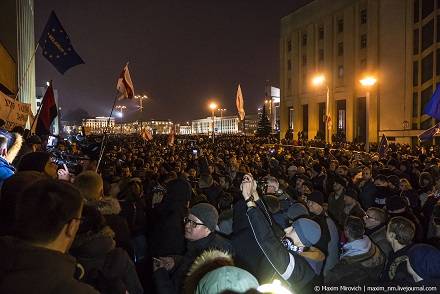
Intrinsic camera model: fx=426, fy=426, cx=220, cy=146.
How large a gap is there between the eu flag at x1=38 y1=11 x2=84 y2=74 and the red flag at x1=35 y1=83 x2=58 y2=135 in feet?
4.56

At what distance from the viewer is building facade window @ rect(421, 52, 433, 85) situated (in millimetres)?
40000

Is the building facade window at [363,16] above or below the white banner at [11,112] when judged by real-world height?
above

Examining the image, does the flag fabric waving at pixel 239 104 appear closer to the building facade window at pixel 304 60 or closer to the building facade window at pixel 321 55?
the building facade window at pixel 321 55

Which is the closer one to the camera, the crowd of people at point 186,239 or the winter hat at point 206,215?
the crowd of people at point 186,239

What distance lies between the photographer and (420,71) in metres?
41.1

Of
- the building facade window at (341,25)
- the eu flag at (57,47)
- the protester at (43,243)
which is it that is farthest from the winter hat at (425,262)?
the building facade window at (341,25)

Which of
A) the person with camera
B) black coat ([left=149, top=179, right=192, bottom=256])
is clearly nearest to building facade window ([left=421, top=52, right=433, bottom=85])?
black coat ([left=149, top=179, right=192, bottom=256])

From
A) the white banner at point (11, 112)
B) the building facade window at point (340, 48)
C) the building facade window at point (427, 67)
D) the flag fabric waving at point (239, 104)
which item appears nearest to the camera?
the white banner at point (11, 112)

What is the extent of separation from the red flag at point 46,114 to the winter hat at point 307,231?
6811 mm

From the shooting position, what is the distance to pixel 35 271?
6.11ft

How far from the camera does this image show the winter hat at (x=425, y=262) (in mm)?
3604

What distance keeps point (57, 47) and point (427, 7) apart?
39.0 meters

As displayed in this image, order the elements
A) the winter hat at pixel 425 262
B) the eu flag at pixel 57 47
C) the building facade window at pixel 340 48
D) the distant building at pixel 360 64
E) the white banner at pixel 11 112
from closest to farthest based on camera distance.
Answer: the winter hat at pixel 425 262, the white banner at pixel 11 112, the eu flag at pixel 57 47, the distant building at pixel 360 64, the building facade window at pixel 340 48

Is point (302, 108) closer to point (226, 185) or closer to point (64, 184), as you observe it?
point (226, 185)
